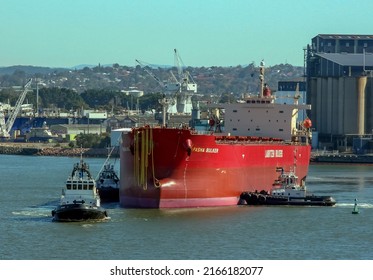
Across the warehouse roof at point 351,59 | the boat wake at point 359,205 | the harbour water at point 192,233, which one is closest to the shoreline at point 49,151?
the warehouse roof at point 351,59

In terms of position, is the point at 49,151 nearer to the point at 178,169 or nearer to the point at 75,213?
the point at 178,169

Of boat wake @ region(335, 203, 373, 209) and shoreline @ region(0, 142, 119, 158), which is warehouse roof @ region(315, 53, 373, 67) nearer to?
shoreline @ region(0, 142, 119, 158)

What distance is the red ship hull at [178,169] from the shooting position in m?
41.4

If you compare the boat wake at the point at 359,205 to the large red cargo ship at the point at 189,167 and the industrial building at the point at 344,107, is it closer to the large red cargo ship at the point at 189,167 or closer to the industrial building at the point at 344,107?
the large red cargo ship at the point at 189,167

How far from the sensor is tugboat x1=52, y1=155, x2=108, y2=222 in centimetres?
3716

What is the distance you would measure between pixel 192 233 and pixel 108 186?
11973 mm

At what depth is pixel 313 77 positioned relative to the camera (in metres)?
104

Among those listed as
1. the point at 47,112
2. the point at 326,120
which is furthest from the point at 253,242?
the point at 47,112

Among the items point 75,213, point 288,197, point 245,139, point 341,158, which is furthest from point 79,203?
point 341,158

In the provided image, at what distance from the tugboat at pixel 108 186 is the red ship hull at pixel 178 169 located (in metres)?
2.05

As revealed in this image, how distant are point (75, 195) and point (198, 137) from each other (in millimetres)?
5717

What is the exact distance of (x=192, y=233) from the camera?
35.4 meters

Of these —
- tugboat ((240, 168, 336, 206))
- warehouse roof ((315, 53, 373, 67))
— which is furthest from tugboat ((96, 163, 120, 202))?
warehouse roof ((315, 53, 373, 67))
